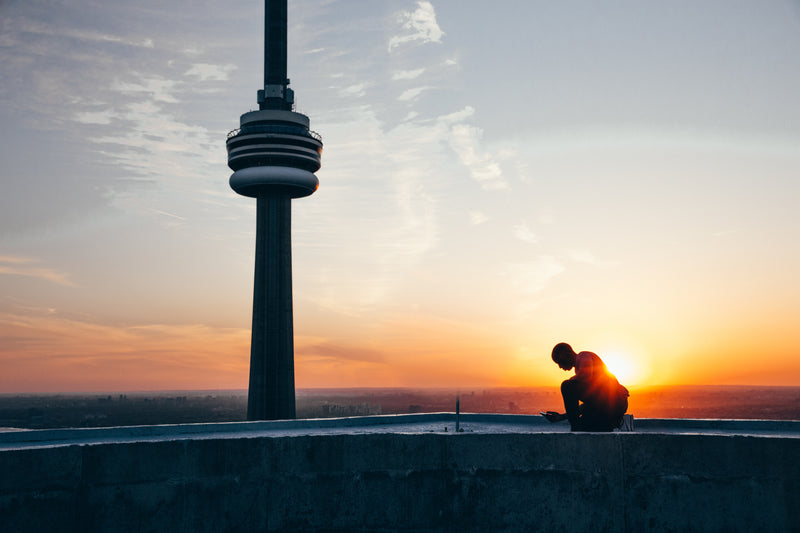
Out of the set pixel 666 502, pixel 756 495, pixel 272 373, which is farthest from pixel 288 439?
pixel 272 373

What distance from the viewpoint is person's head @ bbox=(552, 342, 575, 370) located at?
9258mm

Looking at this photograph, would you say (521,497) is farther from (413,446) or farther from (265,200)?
(265,200)

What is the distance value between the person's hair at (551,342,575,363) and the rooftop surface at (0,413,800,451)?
1305 mm

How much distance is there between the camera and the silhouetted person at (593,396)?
883 cm

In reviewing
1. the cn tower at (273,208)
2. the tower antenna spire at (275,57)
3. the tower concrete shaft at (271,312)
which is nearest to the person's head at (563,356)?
the cn tower at (273,208)

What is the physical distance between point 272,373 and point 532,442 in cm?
7954

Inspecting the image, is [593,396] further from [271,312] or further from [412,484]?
[271,312]

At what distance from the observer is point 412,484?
28.9 ft

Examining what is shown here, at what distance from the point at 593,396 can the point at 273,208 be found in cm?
7898

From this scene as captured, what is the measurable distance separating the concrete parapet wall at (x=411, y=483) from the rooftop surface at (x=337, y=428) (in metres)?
1.23

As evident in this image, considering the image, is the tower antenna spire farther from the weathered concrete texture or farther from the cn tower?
the weathered concrete texture

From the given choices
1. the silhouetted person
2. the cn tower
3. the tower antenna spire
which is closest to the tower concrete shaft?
the cn tower

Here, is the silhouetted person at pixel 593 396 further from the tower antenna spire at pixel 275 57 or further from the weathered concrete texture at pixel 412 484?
the tower antenna spire at pixel 275 57

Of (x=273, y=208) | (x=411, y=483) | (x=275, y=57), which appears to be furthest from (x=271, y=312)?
(x=411, y=483)
